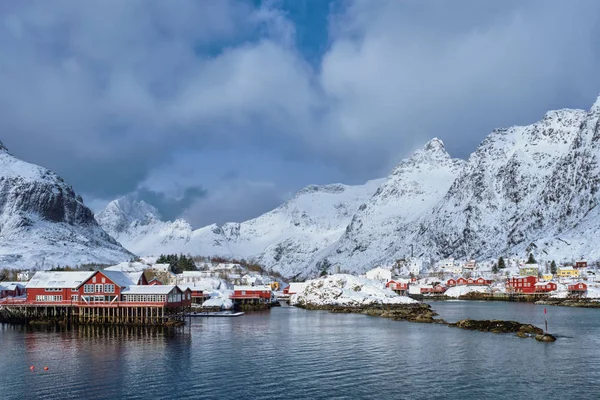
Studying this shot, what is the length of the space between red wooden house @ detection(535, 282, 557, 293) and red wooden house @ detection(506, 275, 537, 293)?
5.38 feet

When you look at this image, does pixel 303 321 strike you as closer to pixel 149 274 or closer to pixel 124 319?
pixel 124 319

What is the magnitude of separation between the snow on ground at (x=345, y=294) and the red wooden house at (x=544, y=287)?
52.8 m

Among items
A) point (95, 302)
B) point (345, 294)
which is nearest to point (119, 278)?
point (95, 302)

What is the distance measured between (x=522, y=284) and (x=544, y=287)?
7220 mm

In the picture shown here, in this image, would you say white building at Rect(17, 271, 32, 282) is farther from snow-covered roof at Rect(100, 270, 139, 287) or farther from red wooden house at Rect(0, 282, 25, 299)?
snow-covered roof at Rect(100, 270, 139, 287)

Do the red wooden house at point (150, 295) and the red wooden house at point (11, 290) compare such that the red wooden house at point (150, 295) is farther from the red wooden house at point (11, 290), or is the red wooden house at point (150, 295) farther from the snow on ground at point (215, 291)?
the snow on ground at point (215, 291)

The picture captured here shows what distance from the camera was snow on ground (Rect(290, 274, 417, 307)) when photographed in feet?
432

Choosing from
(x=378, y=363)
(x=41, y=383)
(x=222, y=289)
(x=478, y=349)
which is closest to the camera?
(x=41, y=383)

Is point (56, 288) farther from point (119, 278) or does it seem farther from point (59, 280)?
point (119, 278)

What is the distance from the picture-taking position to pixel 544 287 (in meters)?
170

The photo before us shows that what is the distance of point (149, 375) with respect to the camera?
154ft

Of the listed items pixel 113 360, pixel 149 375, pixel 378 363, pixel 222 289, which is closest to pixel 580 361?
pixel 378 363

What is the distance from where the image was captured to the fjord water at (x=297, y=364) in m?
41.9

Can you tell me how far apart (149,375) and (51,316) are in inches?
2119
